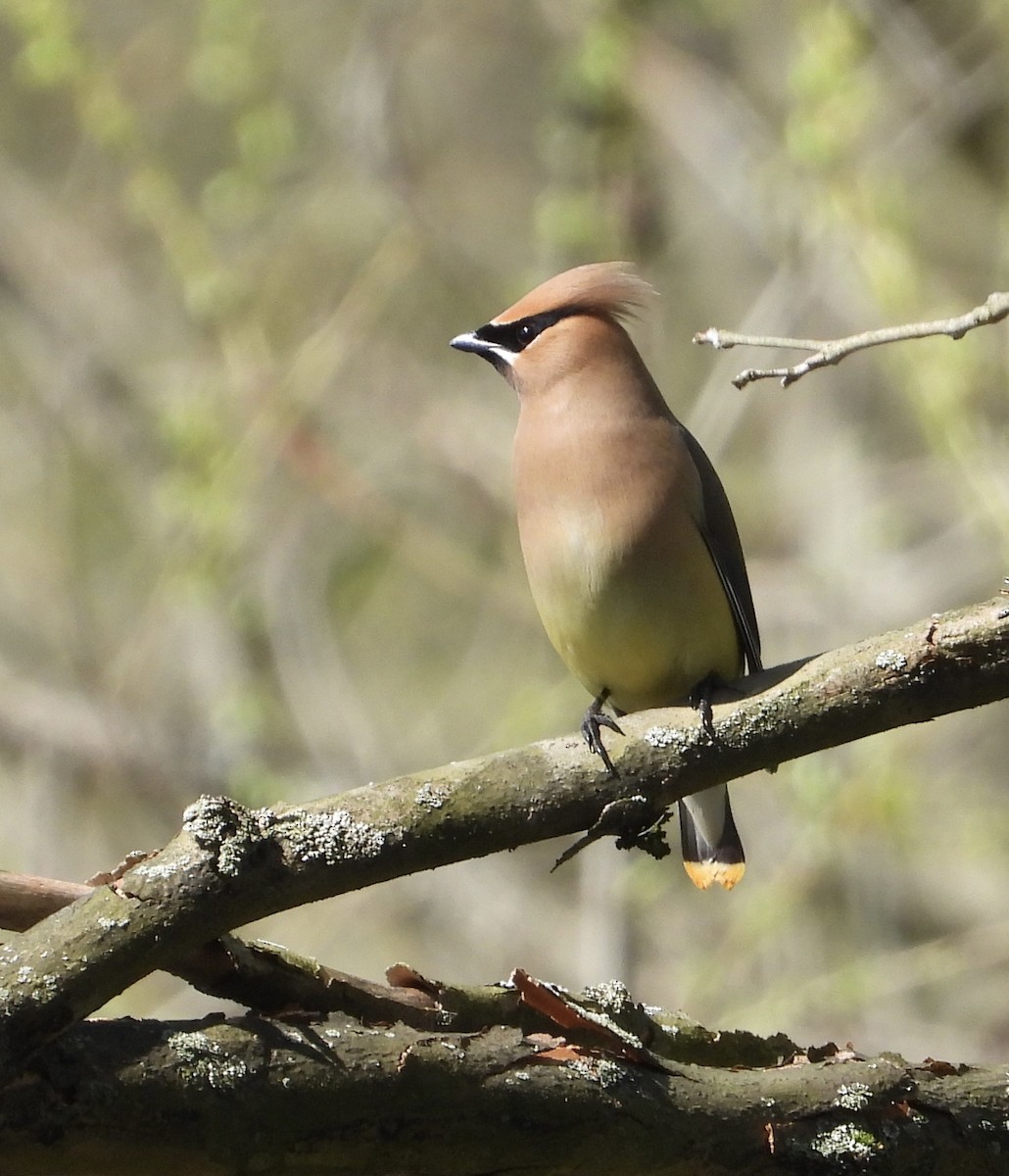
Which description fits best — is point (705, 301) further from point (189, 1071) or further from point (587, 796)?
point (189, 1071)

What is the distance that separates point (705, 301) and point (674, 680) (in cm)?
432

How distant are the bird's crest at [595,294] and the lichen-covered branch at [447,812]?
1.91 m

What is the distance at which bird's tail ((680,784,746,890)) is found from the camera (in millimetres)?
4488

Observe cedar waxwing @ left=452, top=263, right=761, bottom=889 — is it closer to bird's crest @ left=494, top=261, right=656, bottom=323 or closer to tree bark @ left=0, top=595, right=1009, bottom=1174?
bird's crest @ left=494, top=261, right=656, bottom=323

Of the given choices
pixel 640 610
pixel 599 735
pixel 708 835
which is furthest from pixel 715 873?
pixel 599 735

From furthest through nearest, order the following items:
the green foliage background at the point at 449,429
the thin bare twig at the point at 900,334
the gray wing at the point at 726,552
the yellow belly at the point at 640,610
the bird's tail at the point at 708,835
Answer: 1. the green foliage background at the point at 449,429
2. the bird's tail at the point at 708,835
3. the gray wing at the point at 726,552
4. the yellow belly at the point at 640,610
5. the thin bare twig at the point at 900,334

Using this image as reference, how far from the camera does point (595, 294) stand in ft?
15.1

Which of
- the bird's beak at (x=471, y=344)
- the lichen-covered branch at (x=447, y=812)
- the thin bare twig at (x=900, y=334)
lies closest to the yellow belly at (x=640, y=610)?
the bird's beak at (x=471, y=344)

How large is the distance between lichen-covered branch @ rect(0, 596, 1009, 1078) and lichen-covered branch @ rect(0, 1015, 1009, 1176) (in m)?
0.10

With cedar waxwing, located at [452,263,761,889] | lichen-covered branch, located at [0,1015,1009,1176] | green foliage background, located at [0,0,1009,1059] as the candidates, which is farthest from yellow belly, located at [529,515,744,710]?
green foliage background, located at [0,0,1009,1059]

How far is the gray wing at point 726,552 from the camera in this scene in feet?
14.3

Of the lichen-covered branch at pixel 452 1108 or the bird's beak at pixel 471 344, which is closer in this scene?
the lichen-covered branch at pixel 452 1108

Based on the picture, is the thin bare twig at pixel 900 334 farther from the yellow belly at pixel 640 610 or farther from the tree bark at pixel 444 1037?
the yellow belly at pixel 640 610

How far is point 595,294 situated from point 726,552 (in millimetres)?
788
